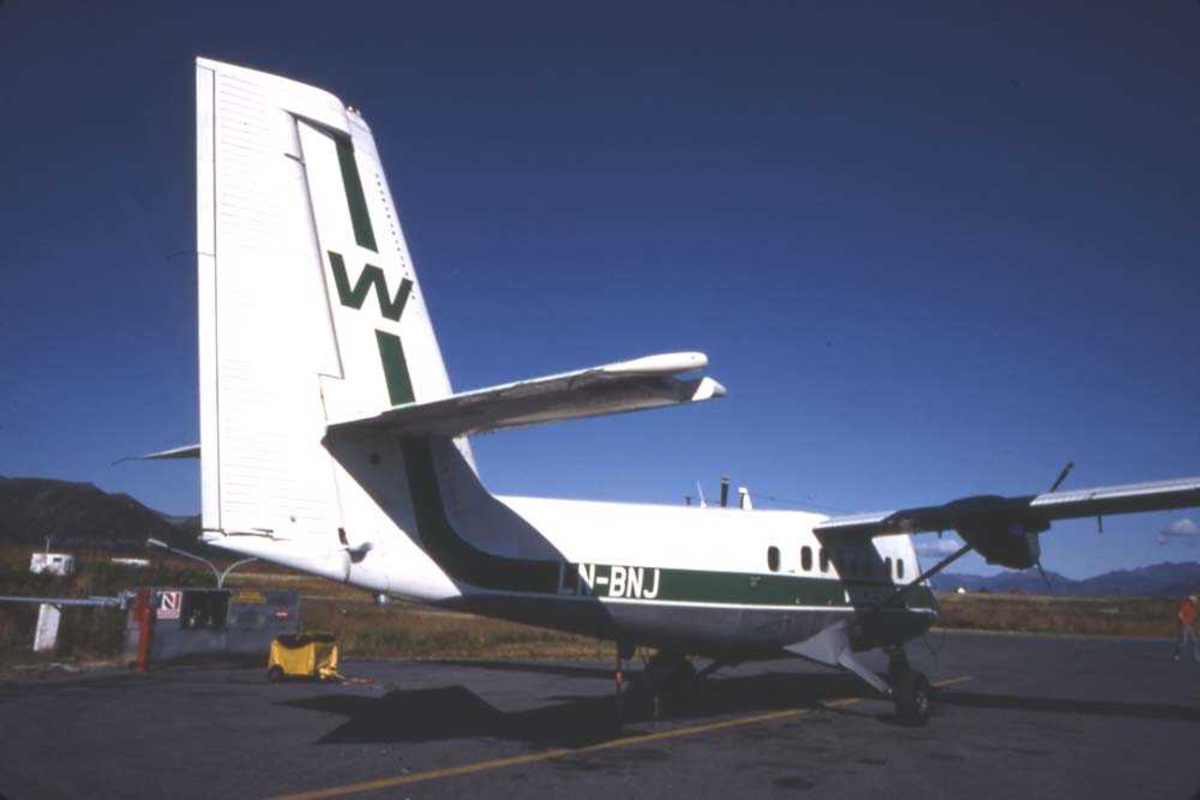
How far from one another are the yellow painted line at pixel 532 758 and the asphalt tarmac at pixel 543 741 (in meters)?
0.04

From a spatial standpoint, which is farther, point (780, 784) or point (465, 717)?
point (465, 717)

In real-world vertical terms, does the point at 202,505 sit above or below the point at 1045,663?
above

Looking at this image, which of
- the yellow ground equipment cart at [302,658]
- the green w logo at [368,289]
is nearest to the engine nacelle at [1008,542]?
the green w logo at [368,289]

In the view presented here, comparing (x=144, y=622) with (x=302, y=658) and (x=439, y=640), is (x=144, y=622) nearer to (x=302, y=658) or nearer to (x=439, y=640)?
(x=302, y=658)

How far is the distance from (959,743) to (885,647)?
4.20m

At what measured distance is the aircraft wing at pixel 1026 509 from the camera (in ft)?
42.4

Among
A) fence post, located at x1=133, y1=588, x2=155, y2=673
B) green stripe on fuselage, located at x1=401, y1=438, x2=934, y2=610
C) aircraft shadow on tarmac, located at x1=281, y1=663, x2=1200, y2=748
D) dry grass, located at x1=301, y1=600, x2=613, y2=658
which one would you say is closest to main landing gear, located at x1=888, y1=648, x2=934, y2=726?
aircraft shadow on tarmac, located at x1=281, y1=663, x2=1200, y2=748

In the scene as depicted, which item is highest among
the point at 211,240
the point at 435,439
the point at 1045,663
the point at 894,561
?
the point at 211,240

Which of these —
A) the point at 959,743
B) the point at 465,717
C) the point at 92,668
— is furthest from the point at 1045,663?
the point at 92,668

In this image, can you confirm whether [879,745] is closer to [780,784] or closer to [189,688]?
[780,784]

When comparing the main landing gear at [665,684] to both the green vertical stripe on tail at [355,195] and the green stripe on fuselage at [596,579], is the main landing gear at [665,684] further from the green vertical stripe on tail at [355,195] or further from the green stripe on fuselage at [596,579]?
the green vertical stripe on tail at [355,195]

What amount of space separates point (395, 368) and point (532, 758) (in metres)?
4.95

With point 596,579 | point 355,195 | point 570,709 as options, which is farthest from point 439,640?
point 355,195

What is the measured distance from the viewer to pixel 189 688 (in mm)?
14797
